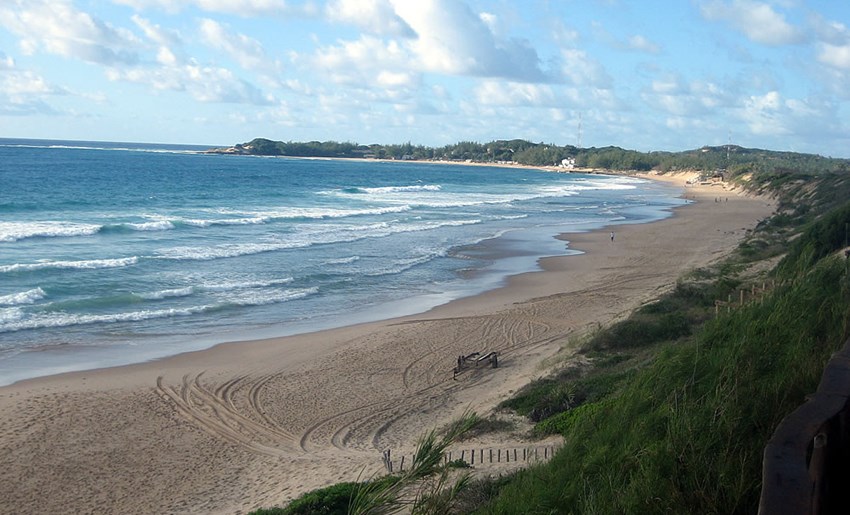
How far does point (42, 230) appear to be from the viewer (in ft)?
123

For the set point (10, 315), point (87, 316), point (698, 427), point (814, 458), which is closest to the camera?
point (814, 458)

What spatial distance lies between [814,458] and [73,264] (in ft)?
94.0

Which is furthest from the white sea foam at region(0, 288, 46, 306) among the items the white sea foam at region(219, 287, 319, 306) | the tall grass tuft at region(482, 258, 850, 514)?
the tall grass tuft at region(482, 258, 850, 514)

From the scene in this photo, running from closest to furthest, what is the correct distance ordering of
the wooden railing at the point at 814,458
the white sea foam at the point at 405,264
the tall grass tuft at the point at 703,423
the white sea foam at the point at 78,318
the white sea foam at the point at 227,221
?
the wooden railing at the point at 814,458 → the tall grass tuft at the point at 703,423 → the white sea foam at the point at 78,318 → the white sea foam at the point at 405,264 → the white sea foam at the point at 227,221

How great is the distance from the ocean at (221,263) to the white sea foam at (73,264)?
71 millimetres

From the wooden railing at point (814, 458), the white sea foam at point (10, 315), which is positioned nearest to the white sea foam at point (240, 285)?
the white sea foam at point (10, 315)

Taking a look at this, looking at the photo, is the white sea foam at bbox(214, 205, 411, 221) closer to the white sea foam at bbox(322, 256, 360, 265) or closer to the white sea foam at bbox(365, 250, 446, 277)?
the white sea foam at bbox(322, 256, 360, 265)

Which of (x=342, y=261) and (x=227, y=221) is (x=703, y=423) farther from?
(x=227, y=221)

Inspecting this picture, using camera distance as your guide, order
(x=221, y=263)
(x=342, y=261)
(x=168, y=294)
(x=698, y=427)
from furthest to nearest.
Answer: (x=342, y=261) → (x=221, y=263) → (x=168, y=294) → (x=698, y=427)

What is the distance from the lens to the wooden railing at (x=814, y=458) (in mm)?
3186

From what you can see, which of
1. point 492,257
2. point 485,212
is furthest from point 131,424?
point 485,212

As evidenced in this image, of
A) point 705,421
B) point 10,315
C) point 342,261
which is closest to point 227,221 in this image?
point 342,261

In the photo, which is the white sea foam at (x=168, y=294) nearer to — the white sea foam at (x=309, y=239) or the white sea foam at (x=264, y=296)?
the white sea foam at (x=264, y=296)

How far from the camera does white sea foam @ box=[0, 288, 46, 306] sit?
22281 mm
